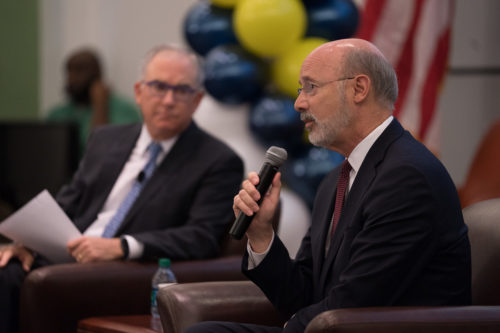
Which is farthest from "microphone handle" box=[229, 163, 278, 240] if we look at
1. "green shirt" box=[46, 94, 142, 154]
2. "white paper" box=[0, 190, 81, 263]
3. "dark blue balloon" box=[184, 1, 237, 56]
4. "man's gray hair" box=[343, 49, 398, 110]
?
"green shirt" box=[46, 94, 142, 154]

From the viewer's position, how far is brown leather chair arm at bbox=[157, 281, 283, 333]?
240 centimetres

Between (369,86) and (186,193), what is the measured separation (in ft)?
3.81

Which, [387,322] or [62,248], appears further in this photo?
[62,248]

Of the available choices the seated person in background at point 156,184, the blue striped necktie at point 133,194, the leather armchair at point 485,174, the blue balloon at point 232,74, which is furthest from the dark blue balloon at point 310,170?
the blue striped necktie at point 133,194

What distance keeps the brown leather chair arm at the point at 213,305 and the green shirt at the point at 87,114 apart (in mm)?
3979

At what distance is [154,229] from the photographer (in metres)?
3.23

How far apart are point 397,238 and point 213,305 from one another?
65 centimetres

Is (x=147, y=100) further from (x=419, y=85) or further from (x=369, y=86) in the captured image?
(x=419, y=85)

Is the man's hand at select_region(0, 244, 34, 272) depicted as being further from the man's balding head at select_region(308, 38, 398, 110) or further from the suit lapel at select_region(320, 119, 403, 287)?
the man's balding head at select_region(308, 38, 398, 110)

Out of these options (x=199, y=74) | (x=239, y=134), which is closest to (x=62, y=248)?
(x=199, y=74)

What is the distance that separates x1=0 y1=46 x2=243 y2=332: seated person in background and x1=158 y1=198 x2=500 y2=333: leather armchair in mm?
574

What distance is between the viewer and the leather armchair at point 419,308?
6.42 ft

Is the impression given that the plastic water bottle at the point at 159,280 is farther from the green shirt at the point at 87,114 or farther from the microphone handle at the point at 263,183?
the green shirt at the point at 87,114

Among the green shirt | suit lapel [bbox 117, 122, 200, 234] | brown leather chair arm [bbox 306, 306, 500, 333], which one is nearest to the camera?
brown leather chair arm [bbox 306, 306, 500, 333]
